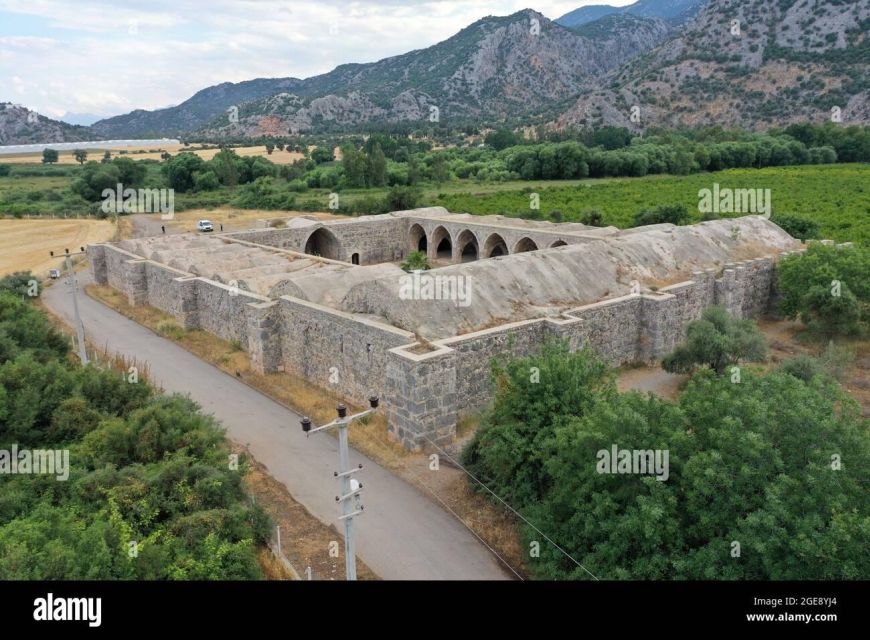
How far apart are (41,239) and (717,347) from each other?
155ft

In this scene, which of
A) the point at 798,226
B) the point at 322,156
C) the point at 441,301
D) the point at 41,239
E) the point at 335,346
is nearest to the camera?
the point at 335,346

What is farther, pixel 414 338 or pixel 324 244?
pixel 324 244

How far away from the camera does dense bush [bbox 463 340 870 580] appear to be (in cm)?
773

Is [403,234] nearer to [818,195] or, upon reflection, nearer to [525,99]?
[818,195]

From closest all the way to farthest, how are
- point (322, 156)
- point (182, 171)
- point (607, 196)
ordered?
1. point (607, 196)
2. point (182, 171)
3. point (322, 156)

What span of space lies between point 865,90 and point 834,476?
109m

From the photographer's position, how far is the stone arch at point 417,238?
41.3 m

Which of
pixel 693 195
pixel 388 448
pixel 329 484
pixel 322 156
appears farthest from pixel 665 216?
pixel 322 156

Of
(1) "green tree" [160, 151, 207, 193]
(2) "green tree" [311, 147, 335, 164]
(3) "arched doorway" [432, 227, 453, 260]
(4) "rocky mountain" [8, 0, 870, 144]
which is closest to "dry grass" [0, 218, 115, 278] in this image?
(1) "green tree" [160, 151, 207, 193]

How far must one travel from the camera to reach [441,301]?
57.6 feet

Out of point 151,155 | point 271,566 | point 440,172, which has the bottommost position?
point 271,566

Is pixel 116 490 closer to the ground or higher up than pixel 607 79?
closer to the ground

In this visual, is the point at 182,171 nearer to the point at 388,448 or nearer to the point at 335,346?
the point at 335,346

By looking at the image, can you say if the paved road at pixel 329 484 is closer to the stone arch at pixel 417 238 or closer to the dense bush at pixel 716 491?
the dense bush at pixel 716 491
